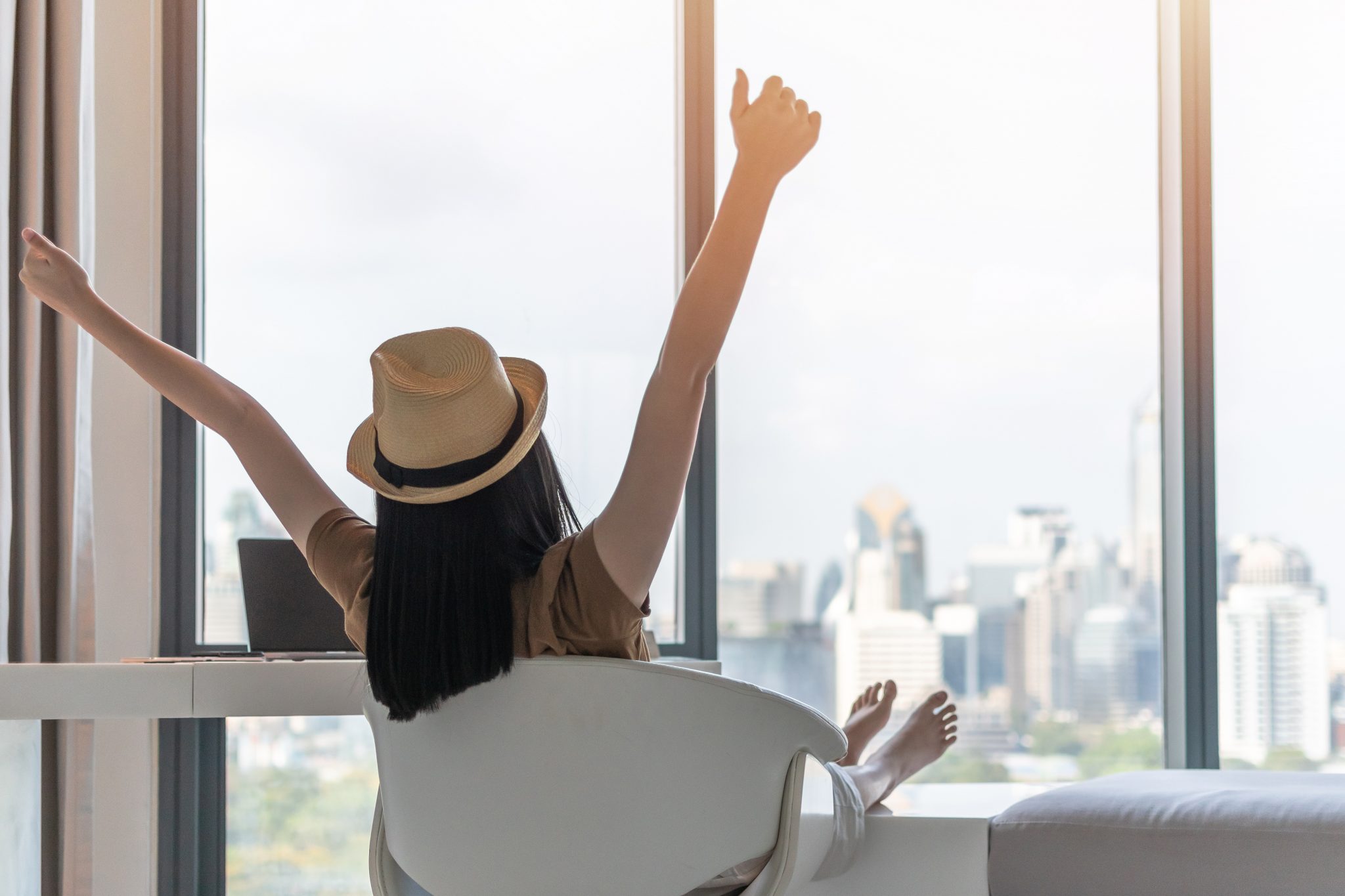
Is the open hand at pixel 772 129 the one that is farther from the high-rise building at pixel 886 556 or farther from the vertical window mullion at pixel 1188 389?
the vertical window mullion at pixel 1188 389

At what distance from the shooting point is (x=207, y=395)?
4.58 ft

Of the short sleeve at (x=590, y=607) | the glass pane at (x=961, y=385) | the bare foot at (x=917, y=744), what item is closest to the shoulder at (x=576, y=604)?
the short sleeve at (x=590, y=607)

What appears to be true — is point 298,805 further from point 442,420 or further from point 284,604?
point 442,420

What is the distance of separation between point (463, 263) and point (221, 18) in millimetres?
823

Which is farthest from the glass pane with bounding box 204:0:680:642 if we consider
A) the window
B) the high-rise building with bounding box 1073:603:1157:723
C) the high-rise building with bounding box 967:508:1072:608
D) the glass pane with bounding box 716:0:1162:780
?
the high-rise building with bounding box 1073:603:1157:723

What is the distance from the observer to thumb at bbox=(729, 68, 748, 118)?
1.14 m

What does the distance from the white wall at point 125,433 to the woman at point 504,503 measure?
137cm

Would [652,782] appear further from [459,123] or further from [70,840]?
[459,123]

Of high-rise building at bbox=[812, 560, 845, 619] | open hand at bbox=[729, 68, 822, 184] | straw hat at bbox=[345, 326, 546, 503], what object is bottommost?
high-rise building at bbox=[812, 560, 845, 619]

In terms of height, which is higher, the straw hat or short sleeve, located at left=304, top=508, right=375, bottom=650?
the straw hat

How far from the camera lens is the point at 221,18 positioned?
2.71 metres

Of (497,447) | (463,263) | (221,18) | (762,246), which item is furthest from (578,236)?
(497,447)

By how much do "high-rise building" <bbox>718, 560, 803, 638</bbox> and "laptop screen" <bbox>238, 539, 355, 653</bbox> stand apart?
36.2 inches

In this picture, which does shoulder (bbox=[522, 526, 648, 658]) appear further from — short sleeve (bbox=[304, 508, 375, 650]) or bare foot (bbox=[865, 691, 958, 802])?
bare foot (bbox=[865, 691, 958, 802])
